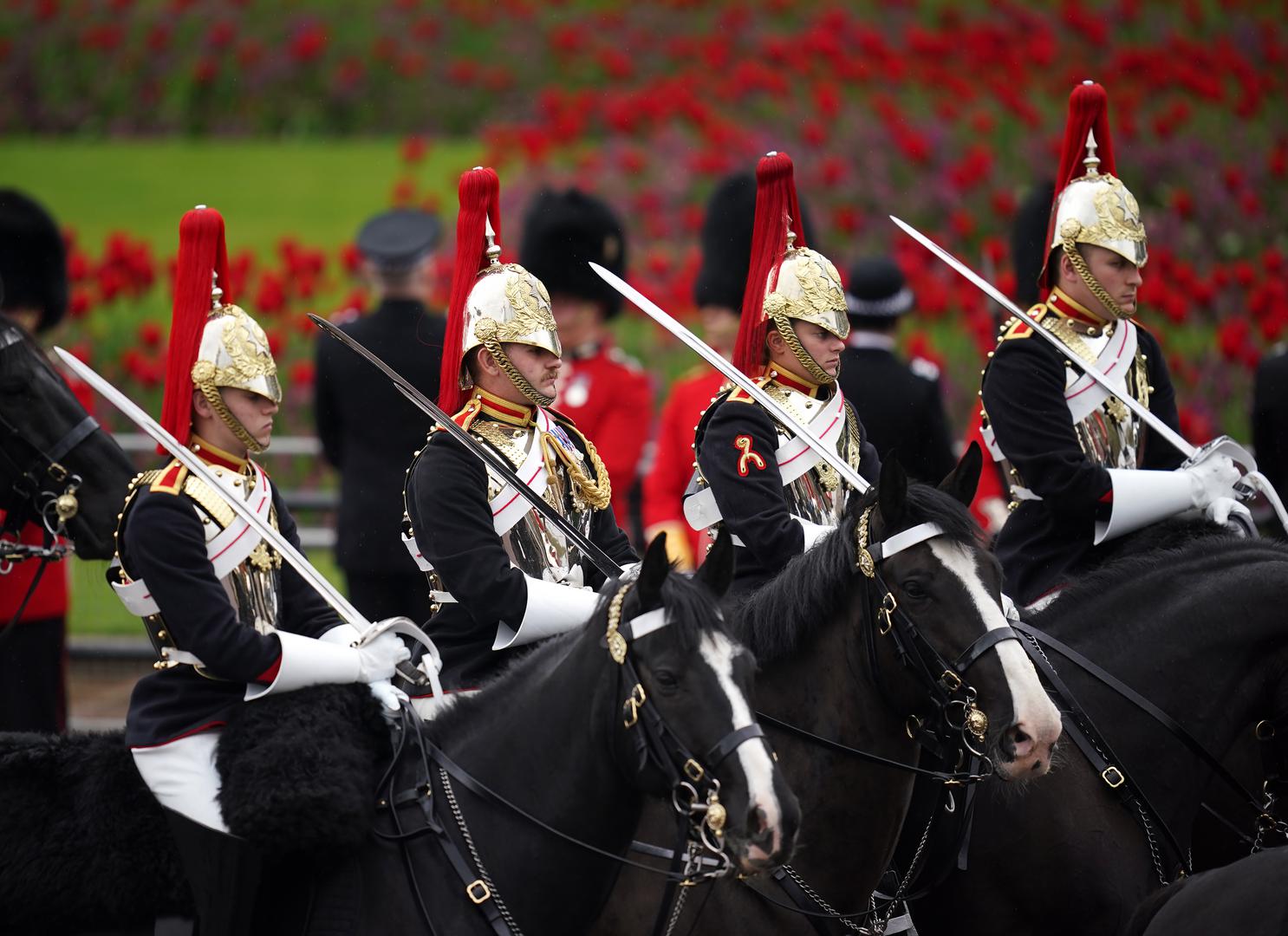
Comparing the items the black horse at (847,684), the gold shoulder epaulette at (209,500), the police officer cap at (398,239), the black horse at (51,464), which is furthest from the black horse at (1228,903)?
the police officer cap at (398,239)

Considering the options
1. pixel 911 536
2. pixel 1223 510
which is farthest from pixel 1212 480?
pixel 911 536

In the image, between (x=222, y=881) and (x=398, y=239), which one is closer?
(x=222, y=881)

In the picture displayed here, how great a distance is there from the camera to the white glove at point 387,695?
4.66 meters

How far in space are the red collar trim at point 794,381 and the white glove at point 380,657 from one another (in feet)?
5.33

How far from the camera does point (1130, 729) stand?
547 cm

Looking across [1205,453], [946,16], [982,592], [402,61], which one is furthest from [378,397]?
[402,61]

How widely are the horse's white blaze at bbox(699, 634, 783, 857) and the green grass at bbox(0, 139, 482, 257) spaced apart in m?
12.9

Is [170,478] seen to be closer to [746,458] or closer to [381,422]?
[746,458]

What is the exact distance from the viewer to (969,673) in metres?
4.52

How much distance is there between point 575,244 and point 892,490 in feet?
16.9

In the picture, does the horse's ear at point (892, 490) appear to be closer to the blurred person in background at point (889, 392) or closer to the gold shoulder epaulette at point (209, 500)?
the gold shoulder epaulette at point (209, 500)

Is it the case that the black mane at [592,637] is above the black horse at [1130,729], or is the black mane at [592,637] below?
above

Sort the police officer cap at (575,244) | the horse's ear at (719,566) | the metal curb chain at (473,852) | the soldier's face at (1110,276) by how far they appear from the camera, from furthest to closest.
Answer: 1. the police officer cap at (575,244)
2. the soldier's face at (1110,276)
3. the metal curb chain at (473,852)
4. the horse's ear at (719,566)

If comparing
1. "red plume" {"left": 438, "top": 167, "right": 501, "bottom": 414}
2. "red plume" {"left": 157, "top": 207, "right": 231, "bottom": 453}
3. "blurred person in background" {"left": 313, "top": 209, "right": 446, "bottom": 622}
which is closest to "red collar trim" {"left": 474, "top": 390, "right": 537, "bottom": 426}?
"red plume" {"left": 438, "top": 167, "right": 501, "bottom": 414}
